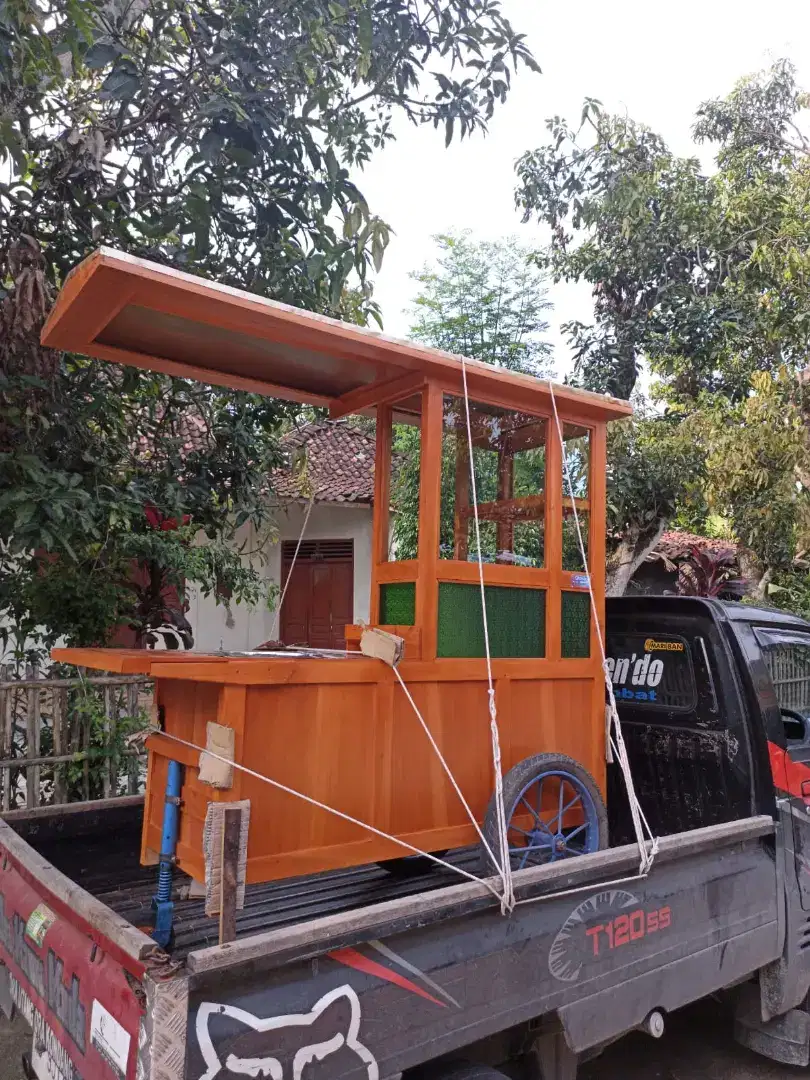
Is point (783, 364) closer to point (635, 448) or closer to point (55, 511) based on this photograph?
point (635, 448)

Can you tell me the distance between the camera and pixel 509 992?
2.10 m

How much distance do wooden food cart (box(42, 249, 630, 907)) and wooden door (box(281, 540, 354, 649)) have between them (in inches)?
287

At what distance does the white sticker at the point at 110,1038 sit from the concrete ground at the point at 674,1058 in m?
1.66

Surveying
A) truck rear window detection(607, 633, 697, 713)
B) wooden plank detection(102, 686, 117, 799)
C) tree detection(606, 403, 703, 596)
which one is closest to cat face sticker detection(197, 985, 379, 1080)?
truck rear window detection(607, 633, 697, 713)

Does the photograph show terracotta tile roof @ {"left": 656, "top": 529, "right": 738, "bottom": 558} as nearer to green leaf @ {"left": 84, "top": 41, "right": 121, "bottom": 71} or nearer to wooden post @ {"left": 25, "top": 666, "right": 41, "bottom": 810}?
wooden post @ {"left": 25, "top": 666, "right": 41, "bottom": 810}

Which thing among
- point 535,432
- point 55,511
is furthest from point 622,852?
point 55,511

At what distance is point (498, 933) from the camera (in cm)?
212

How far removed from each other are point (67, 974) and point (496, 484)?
2.16 m

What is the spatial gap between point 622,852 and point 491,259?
9354mm

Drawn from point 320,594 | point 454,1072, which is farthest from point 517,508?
point 320,594

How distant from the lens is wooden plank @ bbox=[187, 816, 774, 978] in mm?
1679

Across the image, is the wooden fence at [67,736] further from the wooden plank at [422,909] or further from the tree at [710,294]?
the tree at [710,294]

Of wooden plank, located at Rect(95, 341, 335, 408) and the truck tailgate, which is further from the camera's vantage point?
wooden plank, located at Rect(95, 341, 335, 408)

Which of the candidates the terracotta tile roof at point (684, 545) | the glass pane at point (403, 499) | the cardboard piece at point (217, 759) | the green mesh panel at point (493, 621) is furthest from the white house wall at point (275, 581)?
the cardboard piece at point (217, 759)
